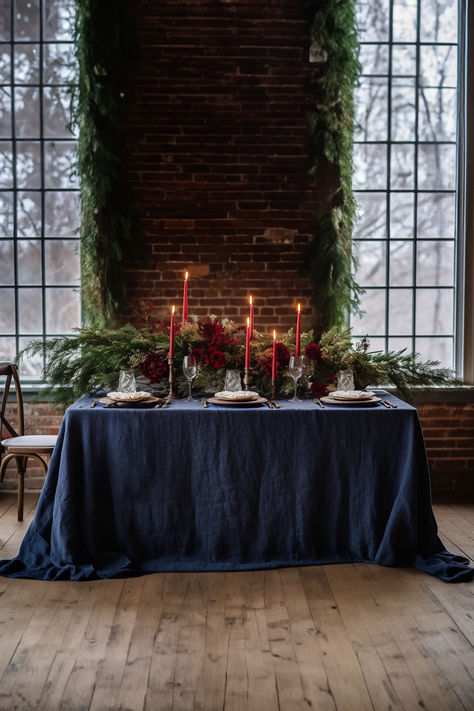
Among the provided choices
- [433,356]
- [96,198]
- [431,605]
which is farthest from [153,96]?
[431,605]

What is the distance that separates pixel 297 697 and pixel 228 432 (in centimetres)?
129

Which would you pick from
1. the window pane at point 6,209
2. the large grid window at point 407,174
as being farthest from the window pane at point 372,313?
the window pane at point 6,209

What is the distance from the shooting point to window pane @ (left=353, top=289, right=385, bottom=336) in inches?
204

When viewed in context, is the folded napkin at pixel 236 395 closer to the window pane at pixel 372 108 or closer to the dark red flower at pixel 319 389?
the dark red flower at pixel 319 389

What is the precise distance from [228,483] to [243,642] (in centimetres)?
82

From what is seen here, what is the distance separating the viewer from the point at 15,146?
199 inches

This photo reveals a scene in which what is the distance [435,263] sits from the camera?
5180mm

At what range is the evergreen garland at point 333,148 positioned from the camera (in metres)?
4.86

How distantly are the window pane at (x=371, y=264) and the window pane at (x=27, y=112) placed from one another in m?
→ 2.37

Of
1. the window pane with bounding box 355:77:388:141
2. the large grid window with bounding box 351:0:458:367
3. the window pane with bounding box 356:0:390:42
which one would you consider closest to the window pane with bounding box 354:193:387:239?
the large grid window with bounding box 351:0:458:367

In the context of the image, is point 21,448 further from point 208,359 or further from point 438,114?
point 438,114

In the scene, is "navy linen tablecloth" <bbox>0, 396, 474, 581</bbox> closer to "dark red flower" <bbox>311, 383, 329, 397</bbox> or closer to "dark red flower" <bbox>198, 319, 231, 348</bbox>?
"dark red flower" <bbox>311, 383, 329, 397</bbox>

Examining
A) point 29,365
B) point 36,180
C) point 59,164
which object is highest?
point 59,164

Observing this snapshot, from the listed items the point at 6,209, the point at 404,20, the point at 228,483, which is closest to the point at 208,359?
the point at 228,483
